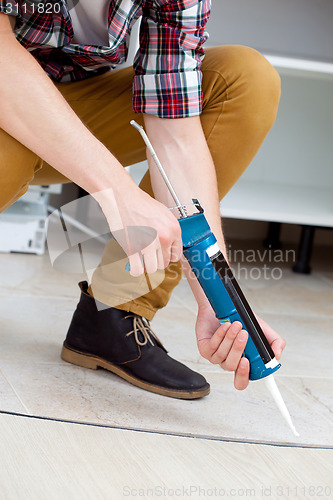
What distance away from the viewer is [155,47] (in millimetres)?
987

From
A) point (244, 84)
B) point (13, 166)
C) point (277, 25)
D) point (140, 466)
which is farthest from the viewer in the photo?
point (277, 25)

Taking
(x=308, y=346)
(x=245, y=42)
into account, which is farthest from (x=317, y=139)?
(x=308, y=346)

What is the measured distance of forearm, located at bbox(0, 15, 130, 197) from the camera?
79cm

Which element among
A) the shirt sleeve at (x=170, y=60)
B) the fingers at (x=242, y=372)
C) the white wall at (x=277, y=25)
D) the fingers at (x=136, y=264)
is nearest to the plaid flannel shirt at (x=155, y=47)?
the shirt sleeve at (x=170, y=60)

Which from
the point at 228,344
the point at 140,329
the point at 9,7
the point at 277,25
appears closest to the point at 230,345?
the point at 228,344

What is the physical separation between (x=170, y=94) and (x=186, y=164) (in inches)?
4.2

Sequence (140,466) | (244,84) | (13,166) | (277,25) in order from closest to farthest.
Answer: (140,466) → (13,166) → (244,84) → (277,25)

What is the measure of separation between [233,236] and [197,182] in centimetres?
163

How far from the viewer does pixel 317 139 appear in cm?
248

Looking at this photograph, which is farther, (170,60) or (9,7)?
(170,60)

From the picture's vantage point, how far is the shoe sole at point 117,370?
997mm

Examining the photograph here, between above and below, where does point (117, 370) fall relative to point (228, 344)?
below

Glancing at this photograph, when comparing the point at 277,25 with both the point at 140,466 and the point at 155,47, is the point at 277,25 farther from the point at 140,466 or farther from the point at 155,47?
the point at 140,466

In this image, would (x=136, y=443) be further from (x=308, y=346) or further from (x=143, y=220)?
(x=308, y=346)
